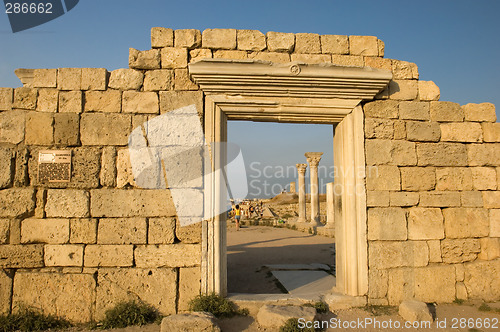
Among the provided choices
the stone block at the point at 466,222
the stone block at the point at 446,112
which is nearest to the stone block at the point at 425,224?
the stone block at the point at 466,222

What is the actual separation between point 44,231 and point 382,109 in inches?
193

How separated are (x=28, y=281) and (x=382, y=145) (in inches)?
198

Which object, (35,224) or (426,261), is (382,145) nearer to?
(426,261)

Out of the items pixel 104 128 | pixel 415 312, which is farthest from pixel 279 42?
pixel 415 312

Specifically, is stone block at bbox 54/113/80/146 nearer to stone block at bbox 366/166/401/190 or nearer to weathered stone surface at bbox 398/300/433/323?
stone block at bbox 366/166/401/190

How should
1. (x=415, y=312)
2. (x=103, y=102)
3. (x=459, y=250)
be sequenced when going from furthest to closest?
(x=459, y=250) < (x=103, y=102) < (x=415, y=312)

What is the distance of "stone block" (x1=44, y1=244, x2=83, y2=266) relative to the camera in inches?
154

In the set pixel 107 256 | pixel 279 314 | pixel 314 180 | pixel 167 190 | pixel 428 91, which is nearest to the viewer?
pixel 279 314

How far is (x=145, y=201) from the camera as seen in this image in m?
4.04

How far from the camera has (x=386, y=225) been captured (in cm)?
430

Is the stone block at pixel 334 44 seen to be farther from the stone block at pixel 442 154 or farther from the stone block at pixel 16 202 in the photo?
the stone block at pixel 16 202

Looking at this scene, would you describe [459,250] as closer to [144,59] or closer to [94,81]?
[144,59]

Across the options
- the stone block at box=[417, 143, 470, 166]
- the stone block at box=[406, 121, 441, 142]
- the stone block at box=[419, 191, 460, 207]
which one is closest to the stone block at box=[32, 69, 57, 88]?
the stone block at box=[406, 121, 441, 142]

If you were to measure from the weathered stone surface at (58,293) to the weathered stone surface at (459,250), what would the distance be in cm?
478
